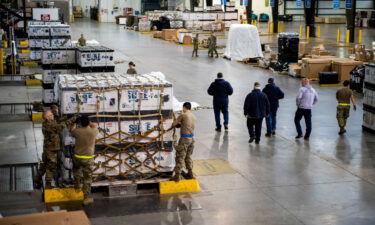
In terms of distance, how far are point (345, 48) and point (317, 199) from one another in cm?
3222

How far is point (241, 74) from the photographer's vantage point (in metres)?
29.1

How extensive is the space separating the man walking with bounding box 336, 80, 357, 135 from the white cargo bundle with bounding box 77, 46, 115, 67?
7434mm

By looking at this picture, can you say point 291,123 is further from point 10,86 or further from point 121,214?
point 10,86

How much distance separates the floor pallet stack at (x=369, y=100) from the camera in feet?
53.4

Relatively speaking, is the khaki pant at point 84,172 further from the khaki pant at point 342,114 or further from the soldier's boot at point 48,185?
the khaki pant at point 342,114

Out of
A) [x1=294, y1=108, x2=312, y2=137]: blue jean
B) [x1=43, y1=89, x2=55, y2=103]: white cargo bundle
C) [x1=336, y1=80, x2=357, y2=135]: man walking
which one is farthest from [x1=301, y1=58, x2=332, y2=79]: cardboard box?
[x1=43, y1=89, x2=55, y2=103]: white cargo bundle

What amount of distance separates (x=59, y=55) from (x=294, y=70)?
1279 centimetres

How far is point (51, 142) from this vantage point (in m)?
10.7

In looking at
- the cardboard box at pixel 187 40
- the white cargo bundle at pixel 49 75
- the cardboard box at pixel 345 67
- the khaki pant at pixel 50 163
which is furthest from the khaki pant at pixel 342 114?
the cardboard box at pixel 187 40

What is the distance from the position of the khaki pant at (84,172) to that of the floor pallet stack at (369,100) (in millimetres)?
9092

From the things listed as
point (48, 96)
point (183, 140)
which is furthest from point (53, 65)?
point (183, 140)

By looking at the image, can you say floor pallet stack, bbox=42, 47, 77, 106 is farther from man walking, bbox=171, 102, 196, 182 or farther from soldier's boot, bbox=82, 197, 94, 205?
soldier's boot, bbox=82, 197, 94, 205

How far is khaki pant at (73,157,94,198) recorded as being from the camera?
1043 centimetres

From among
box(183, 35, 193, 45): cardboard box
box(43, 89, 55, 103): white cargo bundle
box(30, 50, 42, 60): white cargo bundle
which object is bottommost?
box(43, 89, 55, 103): white cargo bundle
